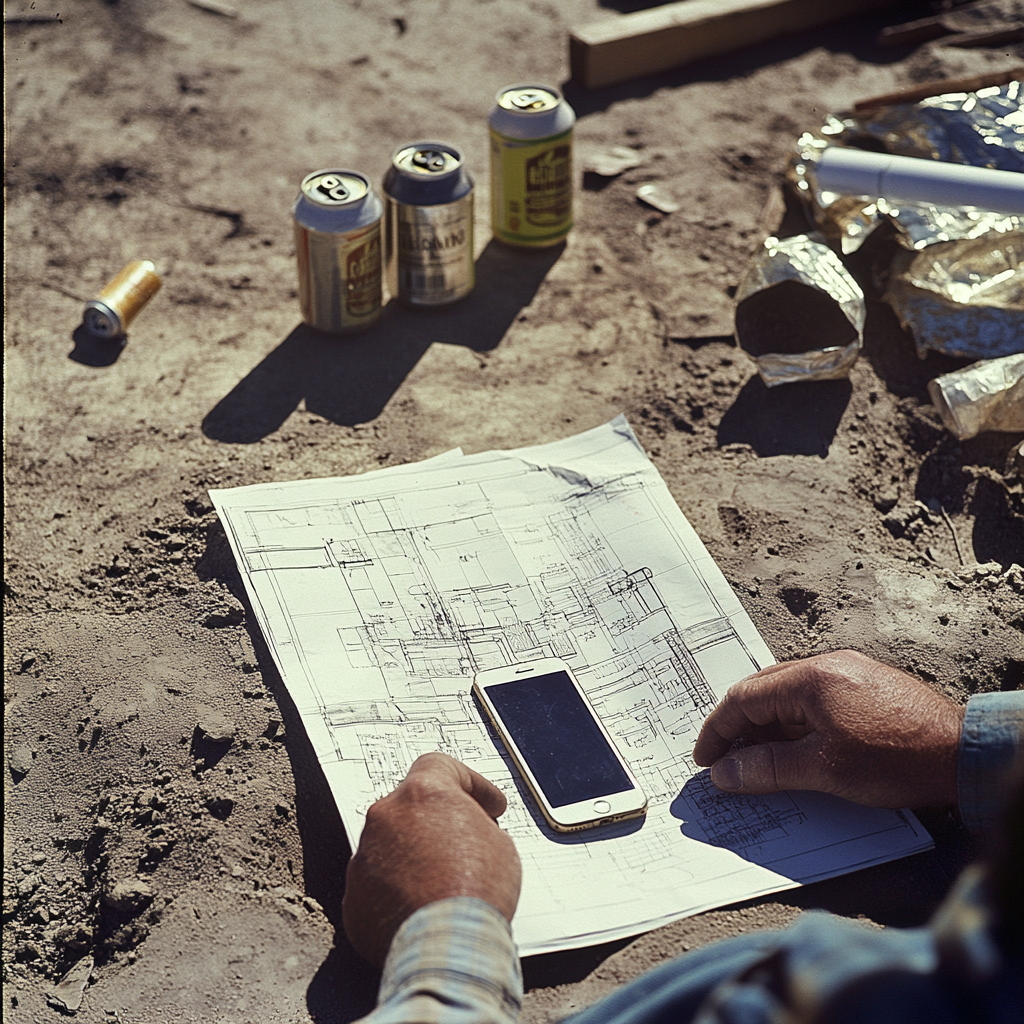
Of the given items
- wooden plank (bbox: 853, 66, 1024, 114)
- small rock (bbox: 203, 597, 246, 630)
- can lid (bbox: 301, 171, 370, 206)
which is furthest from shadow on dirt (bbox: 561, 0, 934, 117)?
small rock (bbox: 203, 597, 246, 630)

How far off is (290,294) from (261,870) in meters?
1.70

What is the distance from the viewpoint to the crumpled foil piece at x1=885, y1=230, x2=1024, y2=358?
7.91 ft

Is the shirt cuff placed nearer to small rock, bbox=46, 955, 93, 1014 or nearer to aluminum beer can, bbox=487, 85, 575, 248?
small rock, bbox=46, 955, 93, 1014

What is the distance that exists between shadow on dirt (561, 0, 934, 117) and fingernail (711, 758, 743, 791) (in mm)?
2599

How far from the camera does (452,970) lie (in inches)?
42.9

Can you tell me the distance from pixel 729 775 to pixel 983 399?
116 cm

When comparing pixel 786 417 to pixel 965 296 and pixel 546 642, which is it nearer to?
pixel 965 296

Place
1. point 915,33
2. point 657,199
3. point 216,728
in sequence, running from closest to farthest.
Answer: point 216,728
point 657,199
point 915,33

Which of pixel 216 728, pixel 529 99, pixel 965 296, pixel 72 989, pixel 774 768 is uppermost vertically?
pixel 529 99

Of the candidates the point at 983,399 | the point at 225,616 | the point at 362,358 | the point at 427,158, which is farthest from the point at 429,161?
the point at 983,399

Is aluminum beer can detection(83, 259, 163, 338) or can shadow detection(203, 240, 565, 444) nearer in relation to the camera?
can shadow detection(203, 240, 565, 444)

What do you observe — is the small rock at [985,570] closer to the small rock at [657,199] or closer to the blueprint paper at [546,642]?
the blueprint paper at [546,642]

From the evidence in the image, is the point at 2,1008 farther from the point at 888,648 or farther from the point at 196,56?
the point at 196,56

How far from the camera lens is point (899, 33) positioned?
3.77 metres
